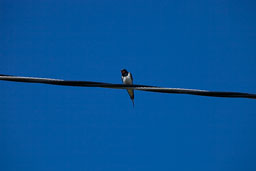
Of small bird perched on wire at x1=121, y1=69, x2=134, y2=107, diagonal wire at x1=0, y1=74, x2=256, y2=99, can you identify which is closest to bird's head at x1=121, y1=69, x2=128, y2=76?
small bird perched on wire at x1=121, y1=69, x2=134, y2=107

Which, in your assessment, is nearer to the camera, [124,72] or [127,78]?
[127,78]

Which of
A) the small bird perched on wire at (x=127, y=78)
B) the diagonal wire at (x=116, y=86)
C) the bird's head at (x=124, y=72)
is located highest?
the bird's head at (x=124, y=72)

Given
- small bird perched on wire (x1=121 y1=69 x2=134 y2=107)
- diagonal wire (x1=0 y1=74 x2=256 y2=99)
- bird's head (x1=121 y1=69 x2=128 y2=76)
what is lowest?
diagonal wire (x1=0 y1=74 x2=256 y2=99)

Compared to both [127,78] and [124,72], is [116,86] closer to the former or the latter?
[127,78]

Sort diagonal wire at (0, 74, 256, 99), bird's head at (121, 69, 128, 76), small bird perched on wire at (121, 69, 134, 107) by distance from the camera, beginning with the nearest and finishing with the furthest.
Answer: diagonal wire at (0, 74, 256, 99)
small bird perched on wire at (121, 69, 134, 107)
bird's head at (121, 69, 128, 76)

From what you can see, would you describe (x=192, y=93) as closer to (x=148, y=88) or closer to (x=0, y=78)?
(x=148, y=88)

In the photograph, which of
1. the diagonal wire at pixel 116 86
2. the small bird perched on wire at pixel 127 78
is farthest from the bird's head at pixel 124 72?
the diagonal wire at pixel 116 86

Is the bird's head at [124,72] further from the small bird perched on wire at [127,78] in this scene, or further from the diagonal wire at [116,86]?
the diagonal wire at [116,86]

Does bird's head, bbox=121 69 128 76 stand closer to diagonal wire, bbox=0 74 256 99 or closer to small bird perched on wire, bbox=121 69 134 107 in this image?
small bird perched on wire, bbox=121 69 134 107

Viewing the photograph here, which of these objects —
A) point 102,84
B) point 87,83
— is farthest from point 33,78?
point 102,84

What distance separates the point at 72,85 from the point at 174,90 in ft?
2.68

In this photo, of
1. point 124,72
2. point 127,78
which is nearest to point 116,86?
point 127,78

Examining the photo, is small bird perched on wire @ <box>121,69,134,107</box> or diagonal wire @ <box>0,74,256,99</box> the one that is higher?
small bird perched on wire @ <box>121,69,134,107</box>

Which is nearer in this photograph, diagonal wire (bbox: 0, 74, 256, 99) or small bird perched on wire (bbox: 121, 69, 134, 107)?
diagonal wire (bbox: 0, 74, 256, 99)
